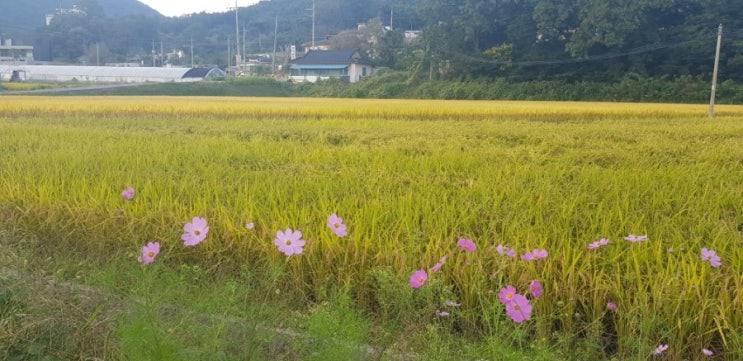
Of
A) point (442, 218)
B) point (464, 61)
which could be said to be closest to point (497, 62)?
point (464, 61)

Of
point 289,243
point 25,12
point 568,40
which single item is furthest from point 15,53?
point 289,243

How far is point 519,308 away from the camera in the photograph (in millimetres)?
1359

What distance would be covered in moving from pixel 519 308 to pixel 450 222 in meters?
1.03

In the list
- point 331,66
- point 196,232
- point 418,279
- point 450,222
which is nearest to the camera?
point 418,279

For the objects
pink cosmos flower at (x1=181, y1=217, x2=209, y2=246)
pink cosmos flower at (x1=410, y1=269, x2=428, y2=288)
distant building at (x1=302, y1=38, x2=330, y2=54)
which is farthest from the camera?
distant building at (x1=302, y1=38, x2=330, y2=54)

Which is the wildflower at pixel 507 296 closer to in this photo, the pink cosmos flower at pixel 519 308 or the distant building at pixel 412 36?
the pink cosmos flower at pixel 519 308

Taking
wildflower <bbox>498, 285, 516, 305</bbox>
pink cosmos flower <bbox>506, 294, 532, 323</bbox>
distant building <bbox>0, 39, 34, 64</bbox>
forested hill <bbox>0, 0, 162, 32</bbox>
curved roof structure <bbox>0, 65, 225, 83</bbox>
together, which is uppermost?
forested hill <bbox>0, 0, 162, 32</bbox>

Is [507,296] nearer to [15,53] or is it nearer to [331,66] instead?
[331,66]

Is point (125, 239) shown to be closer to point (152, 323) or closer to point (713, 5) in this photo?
point (152, 323)

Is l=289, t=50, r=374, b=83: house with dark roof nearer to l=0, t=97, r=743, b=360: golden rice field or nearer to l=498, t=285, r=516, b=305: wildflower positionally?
l=0, t=97, r=743, b=360: golden rice field

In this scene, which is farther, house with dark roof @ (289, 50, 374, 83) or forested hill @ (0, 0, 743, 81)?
house with dark roof @ (289, 50, 374, 83)

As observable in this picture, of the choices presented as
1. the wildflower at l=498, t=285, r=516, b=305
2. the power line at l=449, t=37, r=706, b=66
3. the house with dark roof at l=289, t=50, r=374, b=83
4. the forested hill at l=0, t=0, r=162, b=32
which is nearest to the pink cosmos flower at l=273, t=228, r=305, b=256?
the wildflower at l=498, t=285, r=516, b=305

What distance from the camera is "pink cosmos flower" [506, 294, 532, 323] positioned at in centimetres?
134

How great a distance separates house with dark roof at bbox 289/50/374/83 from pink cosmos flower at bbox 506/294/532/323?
38.9 m
